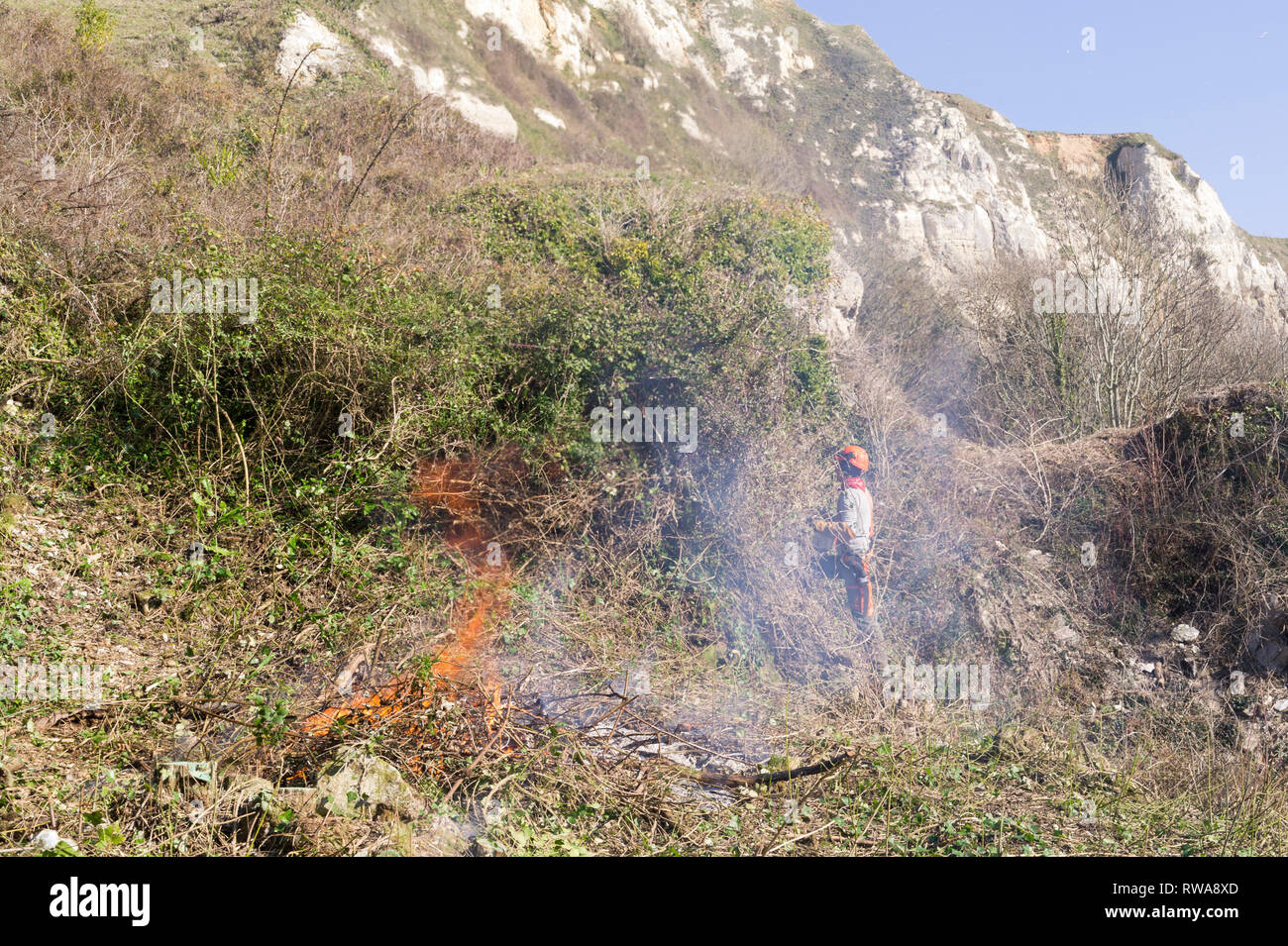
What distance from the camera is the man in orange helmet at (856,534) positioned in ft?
24.2

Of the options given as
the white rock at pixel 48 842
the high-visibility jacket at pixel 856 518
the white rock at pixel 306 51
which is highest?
the white rock at pixel 306 51

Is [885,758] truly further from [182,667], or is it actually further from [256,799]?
[182,667]

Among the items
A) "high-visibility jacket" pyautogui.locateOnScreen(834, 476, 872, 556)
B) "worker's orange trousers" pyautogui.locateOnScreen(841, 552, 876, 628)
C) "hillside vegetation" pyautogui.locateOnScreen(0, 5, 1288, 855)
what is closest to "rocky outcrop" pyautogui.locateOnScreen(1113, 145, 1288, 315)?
"hillside vegetation" pyautogui.locateOnScreen(0, 5, 1288, 855)

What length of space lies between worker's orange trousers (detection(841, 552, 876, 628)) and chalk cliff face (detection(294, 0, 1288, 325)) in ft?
24.1

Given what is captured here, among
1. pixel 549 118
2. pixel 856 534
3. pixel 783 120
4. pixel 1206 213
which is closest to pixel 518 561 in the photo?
pixel 856 534

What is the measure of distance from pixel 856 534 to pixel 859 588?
628 millimetres

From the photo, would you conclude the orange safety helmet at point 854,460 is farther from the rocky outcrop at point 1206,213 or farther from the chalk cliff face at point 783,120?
the rocky outcrop at point 1206,213

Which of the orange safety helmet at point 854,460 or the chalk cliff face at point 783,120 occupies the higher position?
the chalk cliff face at point 783,120

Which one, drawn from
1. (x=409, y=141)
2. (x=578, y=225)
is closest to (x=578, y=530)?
(x=578, y=225)

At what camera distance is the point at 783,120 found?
113ft

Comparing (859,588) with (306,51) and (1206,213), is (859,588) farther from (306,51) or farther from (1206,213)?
(1206,213)

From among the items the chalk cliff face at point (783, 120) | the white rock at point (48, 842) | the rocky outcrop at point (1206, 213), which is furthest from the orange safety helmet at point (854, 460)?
the rocky outcrop at point (1206, 213)

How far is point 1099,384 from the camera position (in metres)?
13.4
